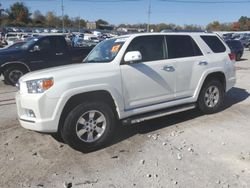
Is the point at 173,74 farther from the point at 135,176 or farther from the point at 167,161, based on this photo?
the point at 135,176

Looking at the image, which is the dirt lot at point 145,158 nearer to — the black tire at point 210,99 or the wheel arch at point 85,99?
the black tire at point 210,99

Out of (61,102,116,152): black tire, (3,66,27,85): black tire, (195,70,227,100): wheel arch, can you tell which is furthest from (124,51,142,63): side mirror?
(3,66,27,85): black tire

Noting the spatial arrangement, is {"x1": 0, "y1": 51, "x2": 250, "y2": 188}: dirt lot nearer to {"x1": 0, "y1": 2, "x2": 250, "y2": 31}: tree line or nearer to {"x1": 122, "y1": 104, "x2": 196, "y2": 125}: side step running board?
{"x1": 122, "y1": 104, "x2": 196, "y2": 125}: side step running board

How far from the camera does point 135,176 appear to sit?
4.51 meters

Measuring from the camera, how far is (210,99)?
7426 millimetres

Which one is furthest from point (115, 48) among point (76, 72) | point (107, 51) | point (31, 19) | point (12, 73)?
point (31, 19)

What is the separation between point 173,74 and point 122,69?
125cm

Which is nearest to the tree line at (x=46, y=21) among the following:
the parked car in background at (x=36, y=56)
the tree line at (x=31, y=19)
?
the tree line at (x=31, y=19)

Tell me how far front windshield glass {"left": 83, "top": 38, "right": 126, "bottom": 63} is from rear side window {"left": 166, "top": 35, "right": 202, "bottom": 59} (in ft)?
3.36

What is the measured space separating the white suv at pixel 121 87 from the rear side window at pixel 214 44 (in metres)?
0.03

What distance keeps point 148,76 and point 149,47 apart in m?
0.61

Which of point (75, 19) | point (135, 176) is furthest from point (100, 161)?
point (75, 19)

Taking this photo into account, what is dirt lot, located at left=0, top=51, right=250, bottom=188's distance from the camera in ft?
14.4

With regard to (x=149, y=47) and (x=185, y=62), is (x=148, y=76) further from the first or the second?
(x=185, y=62)
